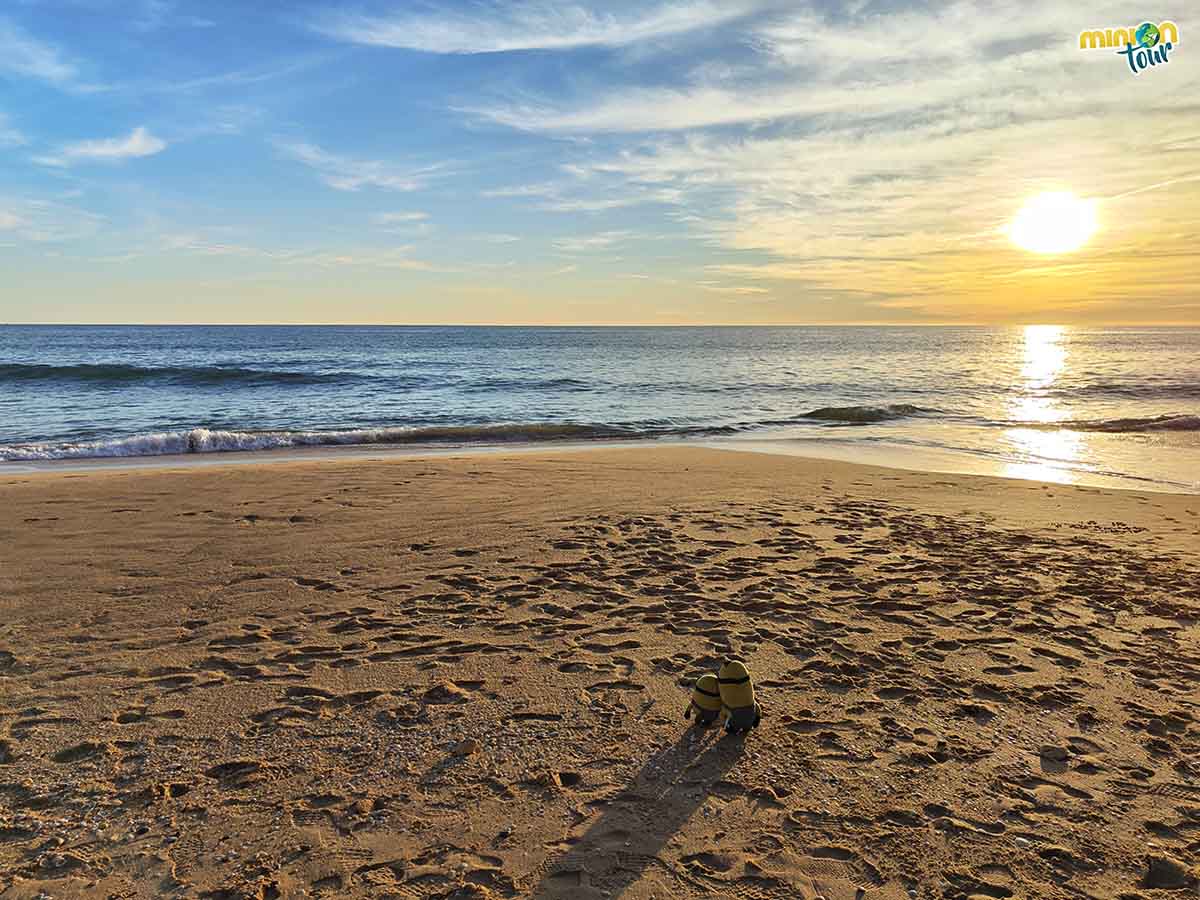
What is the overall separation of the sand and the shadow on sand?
0.01 m

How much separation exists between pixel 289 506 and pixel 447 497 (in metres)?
1.99

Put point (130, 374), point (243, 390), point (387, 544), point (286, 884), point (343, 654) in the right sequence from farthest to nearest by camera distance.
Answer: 1. point (130, 374)
2. point (243, 390)
3. point (387, 544)
4. point (343, 654)
5. point (286, 884)

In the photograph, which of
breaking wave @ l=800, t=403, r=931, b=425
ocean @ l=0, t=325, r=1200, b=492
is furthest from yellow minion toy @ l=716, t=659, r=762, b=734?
breaking wave @ l=800, t=403, r=931, b=425

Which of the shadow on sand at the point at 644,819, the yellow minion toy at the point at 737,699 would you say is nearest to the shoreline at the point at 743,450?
the yellow minion toy at the point at 737,699

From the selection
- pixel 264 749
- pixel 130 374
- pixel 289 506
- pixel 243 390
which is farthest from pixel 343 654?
pixel 130 374

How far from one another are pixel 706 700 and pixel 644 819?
87 cm

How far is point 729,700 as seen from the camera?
4.07 meters

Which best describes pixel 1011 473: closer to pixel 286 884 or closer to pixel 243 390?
pixel 286 884

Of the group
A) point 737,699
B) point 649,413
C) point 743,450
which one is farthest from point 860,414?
point 737,699

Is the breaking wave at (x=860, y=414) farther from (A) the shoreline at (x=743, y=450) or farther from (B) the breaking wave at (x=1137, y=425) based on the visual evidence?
(A) the shoreline at (x=743, y=450)

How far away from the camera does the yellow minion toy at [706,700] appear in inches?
163

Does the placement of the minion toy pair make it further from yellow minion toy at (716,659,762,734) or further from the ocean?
the ocean

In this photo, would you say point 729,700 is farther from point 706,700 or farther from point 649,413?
point 649,413

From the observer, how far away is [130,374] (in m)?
35.7
